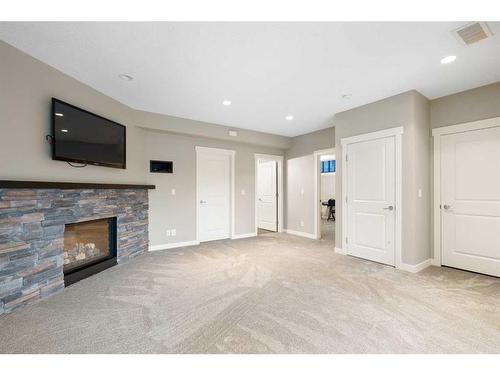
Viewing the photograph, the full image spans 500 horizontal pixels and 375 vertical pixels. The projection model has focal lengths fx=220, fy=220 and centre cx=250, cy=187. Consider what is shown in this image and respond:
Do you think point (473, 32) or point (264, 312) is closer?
point (473, 32)

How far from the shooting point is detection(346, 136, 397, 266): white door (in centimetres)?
332

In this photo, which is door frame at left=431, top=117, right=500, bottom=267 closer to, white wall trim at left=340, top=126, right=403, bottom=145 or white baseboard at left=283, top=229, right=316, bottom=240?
white wall trim at left=340, top=126, right=403, bottom=145

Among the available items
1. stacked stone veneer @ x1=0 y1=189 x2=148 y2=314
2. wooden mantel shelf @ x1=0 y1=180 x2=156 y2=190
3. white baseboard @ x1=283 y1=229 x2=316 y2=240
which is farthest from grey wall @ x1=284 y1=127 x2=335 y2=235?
stacked stone veneer @ x1=0 y1=189 x2=148 y2=314

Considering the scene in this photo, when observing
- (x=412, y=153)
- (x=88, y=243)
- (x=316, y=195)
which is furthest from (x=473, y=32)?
(x=88, y=243)

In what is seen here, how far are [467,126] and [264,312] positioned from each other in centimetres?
367

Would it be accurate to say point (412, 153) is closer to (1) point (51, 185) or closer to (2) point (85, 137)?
(2) point (85, 137)

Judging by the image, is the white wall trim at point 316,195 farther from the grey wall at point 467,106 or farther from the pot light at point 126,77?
the pot light at point 126,77

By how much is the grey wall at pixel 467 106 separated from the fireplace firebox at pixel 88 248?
5273mm

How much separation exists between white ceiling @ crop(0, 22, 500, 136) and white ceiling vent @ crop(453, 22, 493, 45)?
6 centimetres

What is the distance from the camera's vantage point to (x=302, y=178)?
5.53 m

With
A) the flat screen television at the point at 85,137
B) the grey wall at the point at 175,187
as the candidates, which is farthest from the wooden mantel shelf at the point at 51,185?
the grey wall at the point at 175,187
